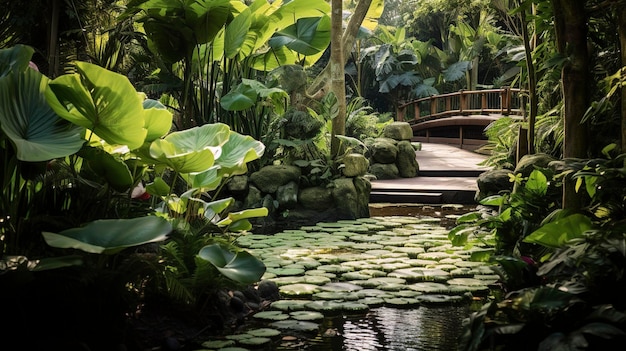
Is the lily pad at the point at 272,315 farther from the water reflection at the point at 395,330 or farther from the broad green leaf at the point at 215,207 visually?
the broad green leaf at the point at 215,207

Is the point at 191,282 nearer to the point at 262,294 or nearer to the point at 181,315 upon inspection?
the point at 181,315

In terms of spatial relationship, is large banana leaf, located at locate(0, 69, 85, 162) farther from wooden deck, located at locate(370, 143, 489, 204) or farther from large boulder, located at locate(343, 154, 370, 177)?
wooden deck, located at locate(370, 143, 489, 204)

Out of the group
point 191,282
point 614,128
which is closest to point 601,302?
point 191,282

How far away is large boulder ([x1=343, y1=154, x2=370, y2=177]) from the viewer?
332 inches

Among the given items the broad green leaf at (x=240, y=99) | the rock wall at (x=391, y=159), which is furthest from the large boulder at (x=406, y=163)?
the broad green leaf at (x=240, y=99)

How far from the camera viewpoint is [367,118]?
13.3 m

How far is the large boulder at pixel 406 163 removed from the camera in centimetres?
1243

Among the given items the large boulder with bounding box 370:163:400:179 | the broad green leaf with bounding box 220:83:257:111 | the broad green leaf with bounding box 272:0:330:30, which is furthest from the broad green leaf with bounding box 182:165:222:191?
the large boulder with bounding box 370:163:400:179

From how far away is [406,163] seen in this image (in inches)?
491

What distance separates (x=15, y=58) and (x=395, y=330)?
2.44m

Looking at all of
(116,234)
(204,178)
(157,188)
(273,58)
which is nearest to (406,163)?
(273,58)

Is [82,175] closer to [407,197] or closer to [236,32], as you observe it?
[236,32]

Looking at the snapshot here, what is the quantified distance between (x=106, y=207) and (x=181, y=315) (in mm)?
754

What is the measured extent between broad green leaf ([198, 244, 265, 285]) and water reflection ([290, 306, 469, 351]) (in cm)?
45
